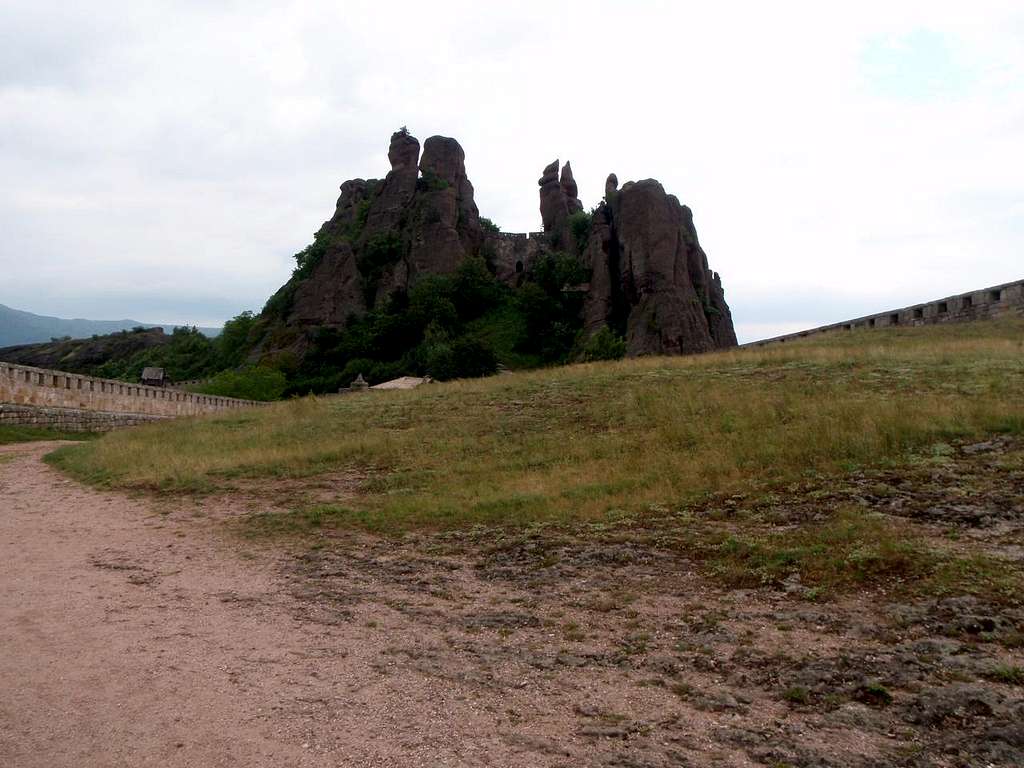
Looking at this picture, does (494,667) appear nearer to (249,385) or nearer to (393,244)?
(249,385)

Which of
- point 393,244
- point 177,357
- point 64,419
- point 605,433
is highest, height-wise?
point 393,244

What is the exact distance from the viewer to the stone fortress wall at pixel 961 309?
28.6 meters

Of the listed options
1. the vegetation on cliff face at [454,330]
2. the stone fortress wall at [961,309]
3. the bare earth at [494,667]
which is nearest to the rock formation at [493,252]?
the vegetation on cliff face at [454,330]

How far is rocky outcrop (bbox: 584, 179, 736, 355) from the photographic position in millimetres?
61250

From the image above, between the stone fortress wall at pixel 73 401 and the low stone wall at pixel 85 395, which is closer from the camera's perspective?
the stone fortress wall at pixel 73 401

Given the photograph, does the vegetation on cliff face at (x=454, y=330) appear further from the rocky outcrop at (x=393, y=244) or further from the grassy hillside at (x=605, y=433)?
the grassy hillside at (x=605, y=433)

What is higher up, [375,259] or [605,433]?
[375,259]

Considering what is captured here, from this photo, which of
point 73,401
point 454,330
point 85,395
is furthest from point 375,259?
point 73,401

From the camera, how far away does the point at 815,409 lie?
13.8m

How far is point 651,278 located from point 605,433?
50215 millimetres

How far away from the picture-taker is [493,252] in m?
83.9

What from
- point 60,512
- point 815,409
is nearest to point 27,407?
point 60,512

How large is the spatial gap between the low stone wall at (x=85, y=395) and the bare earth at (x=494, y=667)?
21.1 meters

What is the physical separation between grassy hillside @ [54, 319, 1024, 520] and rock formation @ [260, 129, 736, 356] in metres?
38.4
